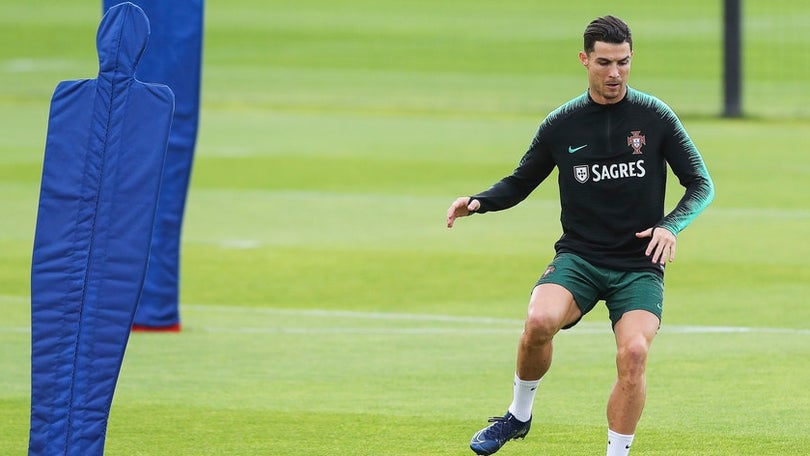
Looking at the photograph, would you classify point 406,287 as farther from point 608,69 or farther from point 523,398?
point 608,69

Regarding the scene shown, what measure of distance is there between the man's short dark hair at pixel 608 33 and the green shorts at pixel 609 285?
1048 millimetres

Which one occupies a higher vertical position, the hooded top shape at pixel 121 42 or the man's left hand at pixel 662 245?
the hooded top shape at pixel 121 42

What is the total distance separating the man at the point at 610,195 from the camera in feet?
27.2

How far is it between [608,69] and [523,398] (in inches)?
65.9

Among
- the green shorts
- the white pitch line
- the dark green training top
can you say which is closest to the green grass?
the white pitch line

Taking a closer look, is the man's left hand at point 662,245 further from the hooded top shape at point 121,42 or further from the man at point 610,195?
the hooded top shape at point 121,42

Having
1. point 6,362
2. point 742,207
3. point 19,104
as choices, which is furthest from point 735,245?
point 19,104

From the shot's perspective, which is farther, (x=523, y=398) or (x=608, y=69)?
(x=523, y=398)

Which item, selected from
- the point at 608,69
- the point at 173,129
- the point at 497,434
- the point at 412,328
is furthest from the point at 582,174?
the point at 173,129

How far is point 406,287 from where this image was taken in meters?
14.7

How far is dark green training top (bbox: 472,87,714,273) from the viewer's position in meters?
8.44

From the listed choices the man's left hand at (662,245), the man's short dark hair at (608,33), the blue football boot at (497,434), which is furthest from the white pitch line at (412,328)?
the man's short dark hair at (608,33)

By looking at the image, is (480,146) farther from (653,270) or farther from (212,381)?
(653,270)

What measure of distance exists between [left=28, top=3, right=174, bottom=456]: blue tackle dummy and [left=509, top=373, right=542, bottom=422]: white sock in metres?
2.13
